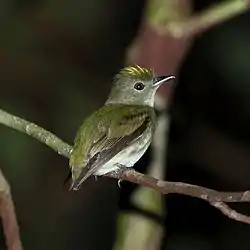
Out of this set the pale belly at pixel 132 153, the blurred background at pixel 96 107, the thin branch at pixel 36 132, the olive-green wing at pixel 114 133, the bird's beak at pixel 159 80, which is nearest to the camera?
the thin branch at pixel 36 132

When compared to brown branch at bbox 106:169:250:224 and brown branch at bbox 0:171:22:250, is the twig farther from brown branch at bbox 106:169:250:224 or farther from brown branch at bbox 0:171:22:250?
brown branch at bbox 0:171:22:250

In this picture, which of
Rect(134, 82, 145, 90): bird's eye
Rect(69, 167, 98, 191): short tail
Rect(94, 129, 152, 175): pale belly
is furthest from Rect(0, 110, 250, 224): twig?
Rect(134, 82, 145, 90): bird's eye

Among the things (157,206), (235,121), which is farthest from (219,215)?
(157,206)

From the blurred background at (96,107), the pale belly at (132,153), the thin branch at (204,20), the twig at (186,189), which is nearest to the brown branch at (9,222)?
the twig at (186,189)

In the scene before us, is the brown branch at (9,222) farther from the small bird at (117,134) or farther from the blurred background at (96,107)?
the blurred background at (96,107)

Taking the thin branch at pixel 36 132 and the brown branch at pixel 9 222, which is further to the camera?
the thin branch at pixel 36 132

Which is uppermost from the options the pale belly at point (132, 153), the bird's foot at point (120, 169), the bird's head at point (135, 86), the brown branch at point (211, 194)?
the bird's head at point (135, 86)

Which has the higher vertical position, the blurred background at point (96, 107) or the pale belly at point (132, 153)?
the blurred background at point (96, 107)
